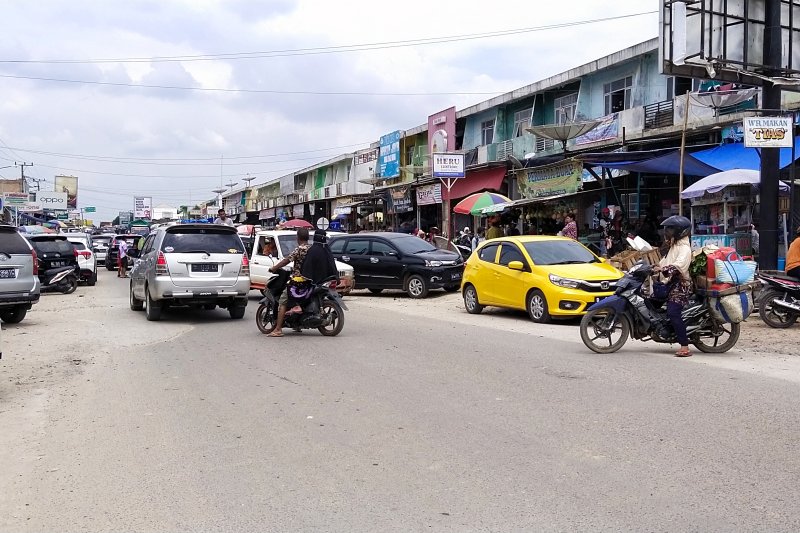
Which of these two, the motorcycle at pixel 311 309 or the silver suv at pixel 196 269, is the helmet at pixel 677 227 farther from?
the silver suv at pixel 196 269

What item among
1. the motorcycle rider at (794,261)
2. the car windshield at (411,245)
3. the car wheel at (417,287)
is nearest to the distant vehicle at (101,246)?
the car windshield at (411,245)

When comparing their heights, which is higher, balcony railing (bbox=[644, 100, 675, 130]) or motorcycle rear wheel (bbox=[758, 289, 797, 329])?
balcony railing (bbox=[644, 100, 675, 130])

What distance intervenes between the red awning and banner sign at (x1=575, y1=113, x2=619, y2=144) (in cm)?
505

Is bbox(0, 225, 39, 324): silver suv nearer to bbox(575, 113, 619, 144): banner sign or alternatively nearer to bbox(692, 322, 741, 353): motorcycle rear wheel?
bbox(692, 322, 741, 353): motorcycle rear wheel

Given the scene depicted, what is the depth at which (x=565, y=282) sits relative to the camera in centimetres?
1367

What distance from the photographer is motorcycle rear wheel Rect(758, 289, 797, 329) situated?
492 inches

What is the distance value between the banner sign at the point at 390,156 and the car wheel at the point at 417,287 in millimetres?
22611

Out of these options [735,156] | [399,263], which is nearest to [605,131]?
[735,156]

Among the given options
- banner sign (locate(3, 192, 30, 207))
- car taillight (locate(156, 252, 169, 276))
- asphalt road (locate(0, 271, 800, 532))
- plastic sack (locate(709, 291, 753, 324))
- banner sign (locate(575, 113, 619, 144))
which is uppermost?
banner sign (locate(3, 192, 30, 207))

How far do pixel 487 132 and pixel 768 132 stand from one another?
71.9 ft

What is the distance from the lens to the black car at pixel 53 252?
73.3ft

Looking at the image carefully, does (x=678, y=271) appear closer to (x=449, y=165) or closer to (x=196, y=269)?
(x=196, y=269)

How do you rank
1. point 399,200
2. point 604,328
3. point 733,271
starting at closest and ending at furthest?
point 733,271, point 604,328, point 399,200

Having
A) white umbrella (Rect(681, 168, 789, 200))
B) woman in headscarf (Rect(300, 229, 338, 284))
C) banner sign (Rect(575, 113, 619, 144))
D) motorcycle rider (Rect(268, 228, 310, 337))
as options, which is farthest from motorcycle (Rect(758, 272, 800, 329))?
banner sign (Rect(575, 113, 619, 144))
